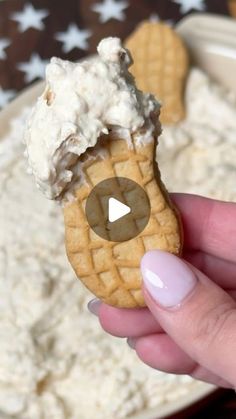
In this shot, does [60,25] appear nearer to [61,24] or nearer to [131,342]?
[61,24]

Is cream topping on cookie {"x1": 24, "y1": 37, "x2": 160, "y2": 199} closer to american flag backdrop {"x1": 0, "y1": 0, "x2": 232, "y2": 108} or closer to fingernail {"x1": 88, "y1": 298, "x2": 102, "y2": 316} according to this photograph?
fingernail {"x1": 88, "y1": 298, "x2": 102, "y2": 316}

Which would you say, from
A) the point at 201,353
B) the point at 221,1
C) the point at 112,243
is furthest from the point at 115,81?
the point at 221,1

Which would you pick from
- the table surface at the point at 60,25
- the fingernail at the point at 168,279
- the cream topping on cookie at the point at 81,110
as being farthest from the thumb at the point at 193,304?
the table surface at the point at 60,25

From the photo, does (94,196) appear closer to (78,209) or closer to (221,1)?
(78,209)
